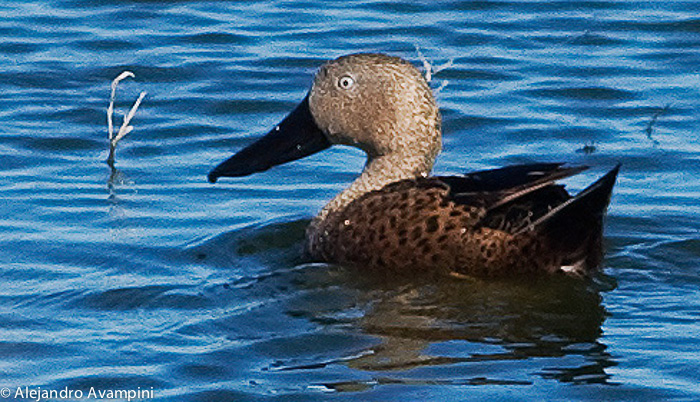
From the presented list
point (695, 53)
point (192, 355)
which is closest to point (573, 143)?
point (695, 53)

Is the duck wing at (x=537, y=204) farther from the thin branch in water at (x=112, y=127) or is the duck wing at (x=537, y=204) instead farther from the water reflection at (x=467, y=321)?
the thin branch in water at (x=112, y=127)

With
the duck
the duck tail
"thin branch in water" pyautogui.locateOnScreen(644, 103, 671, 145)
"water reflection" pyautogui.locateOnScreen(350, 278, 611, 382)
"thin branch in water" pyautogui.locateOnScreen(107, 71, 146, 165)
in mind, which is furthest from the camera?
"thin branch in water" pyautogui.locateOnScreen(644, 103, 671, 145)

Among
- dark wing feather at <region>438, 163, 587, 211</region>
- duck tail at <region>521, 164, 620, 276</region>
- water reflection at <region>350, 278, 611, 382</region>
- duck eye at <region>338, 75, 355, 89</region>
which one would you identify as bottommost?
water reflection at <region>350, 278, 611, 382</region>

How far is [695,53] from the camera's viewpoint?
11.9 m

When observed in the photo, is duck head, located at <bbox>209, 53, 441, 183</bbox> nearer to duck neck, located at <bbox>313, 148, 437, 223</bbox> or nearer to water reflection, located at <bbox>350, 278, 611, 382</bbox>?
duck neck, located at <bbox>313, 148, 437, 223</bbox>

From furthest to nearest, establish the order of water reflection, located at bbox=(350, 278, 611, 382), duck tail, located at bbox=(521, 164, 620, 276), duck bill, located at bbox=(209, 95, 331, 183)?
duck bill, located at bbox=(209, 95, 331, 183) → duck tail, located at bbox=(521, 164, 620, 276) → water reflection, located at bbox=(350, 278, 611, 382)

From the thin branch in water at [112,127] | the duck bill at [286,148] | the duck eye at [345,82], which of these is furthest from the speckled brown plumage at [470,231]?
the thin branch in water at [112,127]

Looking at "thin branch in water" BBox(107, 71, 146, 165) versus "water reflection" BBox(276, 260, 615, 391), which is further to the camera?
"thin branch in water" BBox(107, 71, 146, 165)

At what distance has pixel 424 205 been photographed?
25.7ft

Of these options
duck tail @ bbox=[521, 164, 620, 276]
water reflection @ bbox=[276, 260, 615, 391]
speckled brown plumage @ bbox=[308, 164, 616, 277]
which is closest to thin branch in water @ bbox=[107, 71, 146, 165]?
water reflection @ bbox=[276, 260, 615, 391]

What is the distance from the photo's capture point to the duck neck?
849cm

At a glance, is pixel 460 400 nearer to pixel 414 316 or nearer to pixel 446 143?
pixel 414 316

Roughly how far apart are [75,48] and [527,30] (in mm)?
2818

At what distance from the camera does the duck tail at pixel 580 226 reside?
7.61 meters
